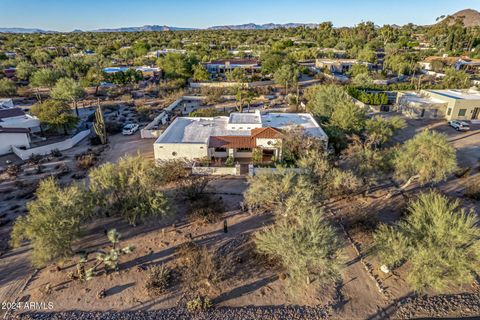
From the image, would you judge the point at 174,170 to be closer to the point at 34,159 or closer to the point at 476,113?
the point at 34,159

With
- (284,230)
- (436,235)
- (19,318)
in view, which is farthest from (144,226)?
(436,235)

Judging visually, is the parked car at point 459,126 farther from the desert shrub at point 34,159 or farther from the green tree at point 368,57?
the desert shrub at point 34,159

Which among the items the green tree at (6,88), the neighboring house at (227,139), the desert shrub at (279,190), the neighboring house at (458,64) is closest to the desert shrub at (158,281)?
the desert shrub at (279,190)

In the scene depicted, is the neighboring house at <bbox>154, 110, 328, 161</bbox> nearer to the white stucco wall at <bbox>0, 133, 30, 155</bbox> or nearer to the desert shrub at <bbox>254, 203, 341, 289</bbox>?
the desert shrub at <bbox>254, 203, 341, 289</bbox>

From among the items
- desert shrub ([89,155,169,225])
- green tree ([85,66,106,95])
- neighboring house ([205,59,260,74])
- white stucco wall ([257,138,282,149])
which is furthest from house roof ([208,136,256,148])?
neighboring house ([205,59,260,74])

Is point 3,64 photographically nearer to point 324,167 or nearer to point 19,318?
point 19,318

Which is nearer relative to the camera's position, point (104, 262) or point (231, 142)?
point (104, 262)

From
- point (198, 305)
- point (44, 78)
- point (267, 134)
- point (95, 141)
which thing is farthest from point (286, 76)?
point (198, 305)
